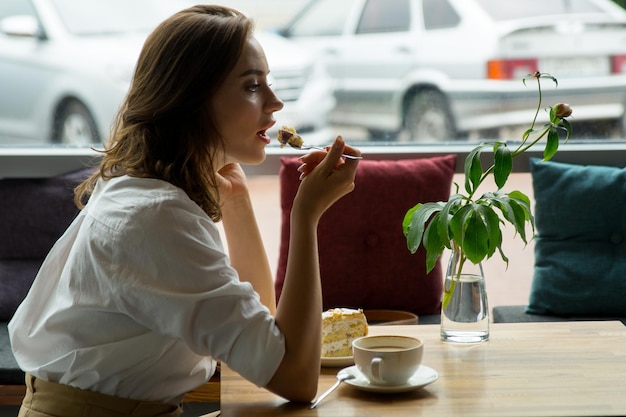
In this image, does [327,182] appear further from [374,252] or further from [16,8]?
[16,8]

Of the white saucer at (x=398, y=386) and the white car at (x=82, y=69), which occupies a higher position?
the white car at (x=82, y=69)

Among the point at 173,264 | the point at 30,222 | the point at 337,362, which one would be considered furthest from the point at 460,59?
the point at 173,264

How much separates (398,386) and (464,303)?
361 mm

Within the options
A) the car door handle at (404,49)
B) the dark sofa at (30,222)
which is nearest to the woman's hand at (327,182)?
the dark sofa at (30,222)

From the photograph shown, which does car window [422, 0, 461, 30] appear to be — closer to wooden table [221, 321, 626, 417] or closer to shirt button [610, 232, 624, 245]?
shirt button [610, 232, 624, 245]

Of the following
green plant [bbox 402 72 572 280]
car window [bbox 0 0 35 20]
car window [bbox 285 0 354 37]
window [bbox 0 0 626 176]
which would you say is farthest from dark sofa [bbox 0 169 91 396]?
green plant [bbox 402 72 572 280]

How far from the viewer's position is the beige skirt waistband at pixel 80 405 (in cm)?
149

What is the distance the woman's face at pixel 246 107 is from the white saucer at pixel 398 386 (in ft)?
1.40

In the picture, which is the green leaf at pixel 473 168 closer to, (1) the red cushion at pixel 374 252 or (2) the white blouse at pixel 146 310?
(2) the white blouse at pixel 146 310

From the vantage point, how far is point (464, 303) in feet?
5.98

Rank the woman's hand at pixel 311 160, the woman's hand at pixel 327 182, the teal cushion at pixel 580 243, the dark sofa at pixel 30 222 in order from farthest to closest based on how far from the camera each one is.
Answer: the dark sofa at pixel 30 222 → the teal cushion at pixel 580 243 → the woman's hand at pixel 311 160 → the woman's hand at pixel 327 182

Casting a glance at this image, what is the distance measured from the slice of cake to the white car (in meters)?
1.78

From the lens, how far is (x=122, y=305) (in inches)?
57.2

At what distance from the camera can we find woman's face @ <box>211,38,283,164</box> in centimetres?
163
